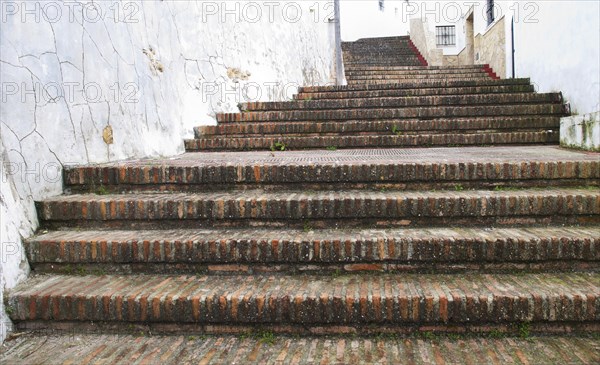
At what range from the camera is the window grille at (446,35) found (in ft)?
66.1

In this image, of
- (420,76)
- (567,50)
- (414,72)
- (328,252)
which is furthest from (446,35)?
(328,252)

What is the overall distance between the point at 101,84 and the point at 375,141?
3.11 metres

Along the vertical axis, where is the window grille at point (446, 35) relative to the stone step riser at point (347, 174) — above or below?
above

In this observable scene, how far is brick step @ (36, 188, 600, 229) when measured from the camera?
2.92m

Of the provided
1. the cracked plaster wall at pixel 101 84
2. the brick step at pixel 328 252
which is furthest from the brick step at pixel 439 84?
the brick step at pixel 328 252

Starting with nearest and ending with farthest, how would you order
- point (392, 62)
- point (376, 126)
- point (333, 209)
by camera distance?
point (333, 209)
point (376, 126)
point (392, 62)

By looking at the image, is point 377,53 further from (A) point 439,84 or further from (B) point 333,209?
(B) point 333,209

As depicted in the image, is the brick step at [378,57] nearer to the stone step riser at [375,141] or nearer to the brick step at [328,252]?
the stone step riser at [375,141]

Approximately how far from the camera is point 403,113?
595 cm

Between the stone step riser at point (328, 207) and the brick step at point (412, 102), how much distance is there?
347 cm

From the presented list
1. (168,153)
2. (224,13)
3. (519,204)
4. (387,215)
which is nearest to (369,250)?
(387,215)

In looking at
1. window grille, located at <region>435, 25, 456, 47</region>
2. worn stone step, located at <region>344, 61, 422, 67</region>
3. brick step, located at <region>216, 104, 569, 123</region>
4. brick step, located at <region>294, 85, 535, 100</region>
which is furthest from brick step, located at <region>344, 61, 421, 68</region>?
brick step, located at <region>216, 104, 569, 123</region>

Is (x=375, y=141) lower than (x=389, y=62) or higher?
lower

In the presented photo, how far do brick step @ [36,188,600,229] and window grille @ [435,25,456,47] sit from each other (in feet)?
61.7
